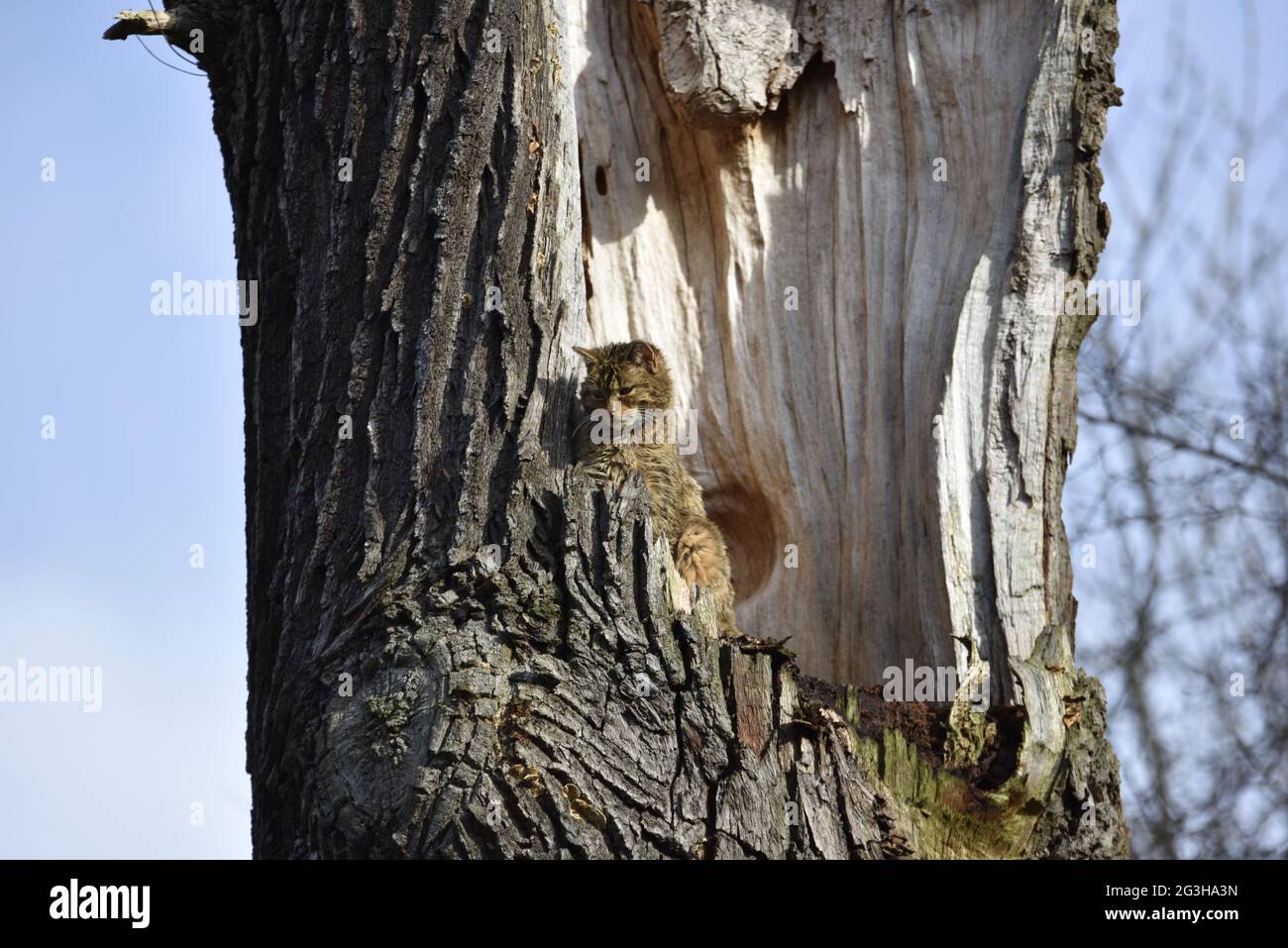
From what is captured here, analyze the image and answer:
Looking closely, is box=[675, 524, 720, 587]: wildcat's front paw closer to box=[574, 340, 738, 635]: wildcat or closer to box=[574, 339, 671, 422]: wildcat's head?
box=[574, 340, 738, 635]: wildcat

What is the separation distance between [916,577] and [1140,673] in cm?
432

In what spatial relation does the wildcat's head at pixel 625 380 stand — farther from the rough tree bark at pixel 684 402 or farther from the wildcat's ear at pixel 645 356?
the rough tree bark at pixel 684 402

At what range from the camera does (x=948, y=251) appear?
4.09 metres

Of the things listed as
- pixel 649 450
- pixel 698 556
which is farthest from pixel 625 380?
pixel 698 556

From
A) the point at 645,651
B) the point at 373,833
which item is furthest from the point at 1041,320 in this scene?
the point at 373,833

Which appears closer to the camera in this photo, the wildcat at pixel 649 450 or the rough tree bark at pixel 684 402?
the rough tree bark at pixel 684 402

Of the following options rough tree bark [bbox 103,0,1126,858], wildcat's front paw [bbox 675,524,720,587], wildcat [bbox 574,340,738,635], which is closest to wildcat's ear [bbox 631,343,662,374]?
wildcat [bbox 574,340,738,635]

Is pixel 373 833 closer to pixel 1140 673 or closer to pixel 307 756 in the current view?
pixel 307 756

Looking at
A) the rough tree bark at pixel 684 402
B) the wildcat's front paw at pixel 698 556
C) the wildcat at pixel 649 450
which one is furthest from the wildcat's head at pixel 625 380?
the wildcat's front paw at pixel 698 556

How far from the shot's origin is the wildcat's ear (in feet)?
14.0

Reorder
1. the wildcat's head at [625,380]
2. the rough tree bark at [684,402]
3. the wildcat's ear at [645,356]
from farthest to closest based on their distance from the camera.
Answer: the wildcat's ear at [645,356] < the wildcat's head at [625,380] < the rough tree bark at [684,402]

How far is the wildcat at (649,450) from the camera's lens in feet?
13.5

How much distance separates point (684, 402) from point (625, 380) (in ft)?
1.37

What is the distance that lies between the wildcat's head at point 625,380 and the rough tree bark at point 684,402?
0.74 feet
